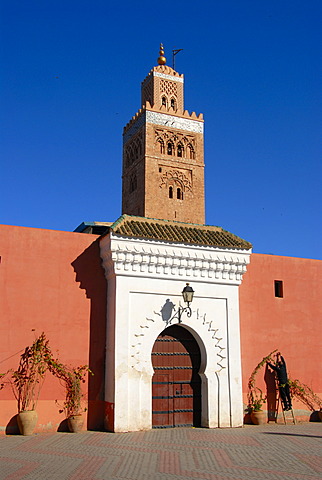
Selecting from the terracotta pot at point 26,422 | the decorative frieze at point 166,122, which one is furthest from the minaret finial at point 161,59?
the terracotta pot at point 26,422

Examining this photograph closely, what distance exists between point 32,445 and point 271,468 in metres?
4.34

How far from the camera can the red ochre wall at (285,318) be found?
13.1 m

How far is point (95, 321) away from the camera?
1152cm

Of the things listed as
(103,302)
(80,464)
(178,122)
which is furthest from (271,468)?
(178,122)

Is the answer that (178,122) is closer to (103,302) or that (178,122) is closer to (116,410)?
(103,302)

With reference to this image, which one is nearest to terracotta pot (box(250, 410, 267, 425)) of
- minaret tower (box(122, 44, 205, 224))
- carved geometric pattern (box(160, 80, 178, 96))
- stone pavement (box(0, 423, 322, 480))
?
stone pavement (box(0, 423, 322, 480))

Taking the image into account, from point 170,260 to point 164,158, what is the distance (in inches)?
441

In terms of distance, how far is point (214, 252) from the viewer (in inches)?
488

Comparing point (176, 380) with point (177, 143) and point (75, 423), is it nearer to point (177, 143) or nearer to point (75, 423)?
point (75, 423)

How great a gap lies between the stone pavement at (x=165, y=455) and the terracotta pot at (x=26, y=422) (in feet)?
0.69

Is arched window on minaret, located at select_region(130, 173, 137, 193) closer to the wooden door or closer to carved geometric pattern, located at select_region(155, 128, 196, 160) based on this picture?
carved geometric pattern, located at select_region(155, 128, 196, 160)

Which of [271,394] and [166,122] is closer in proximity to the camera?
[271,394]

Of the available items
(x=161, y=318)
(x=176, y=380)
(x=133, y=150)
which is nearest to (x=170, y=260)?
(x=161, y=318)

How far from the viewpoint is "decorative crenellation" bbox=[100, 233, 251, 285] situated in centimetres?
1138
